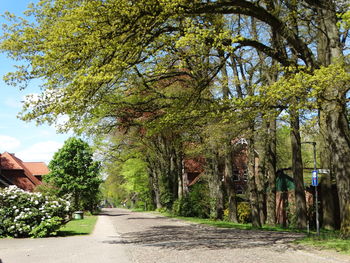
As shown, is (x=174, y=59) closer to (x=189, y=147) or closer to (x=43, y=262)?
(x=43, y=262)

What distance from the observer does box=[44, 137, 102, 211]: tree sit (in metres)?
44.3

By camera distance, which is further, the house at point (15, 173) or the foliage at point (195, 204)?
the house at point (15, 173)

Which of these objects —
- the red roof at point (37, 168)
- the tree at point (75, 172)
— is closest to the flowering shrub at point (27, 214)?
the tree at point (75, 172)

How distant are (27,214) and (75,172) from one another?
29.3 m

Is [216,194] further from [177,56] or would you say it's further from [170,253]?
[170,253]

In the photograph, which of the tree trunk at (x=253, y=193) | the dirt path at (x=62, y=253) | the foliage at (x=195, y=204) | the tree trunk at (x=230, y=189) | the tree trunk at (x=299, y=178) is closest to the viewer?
the dirt path at (x=62, y=253)

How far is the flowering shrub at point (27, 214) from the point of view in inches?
651

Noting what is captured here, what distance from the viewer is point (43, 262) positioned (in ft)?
32.2

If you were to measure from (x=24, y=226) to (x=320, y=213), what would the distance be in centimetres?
1663

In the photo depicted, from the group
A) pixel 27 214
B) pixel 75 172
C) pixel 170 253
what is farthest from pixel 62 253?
pixel 75 172

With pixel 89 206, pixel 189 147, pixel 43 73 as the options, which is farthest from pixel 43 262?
pixel 89 206

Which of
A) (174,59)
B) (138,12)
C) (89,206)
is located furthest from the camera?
(89,206)

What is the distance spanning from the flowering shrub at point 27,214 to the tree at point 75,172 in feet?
87.8

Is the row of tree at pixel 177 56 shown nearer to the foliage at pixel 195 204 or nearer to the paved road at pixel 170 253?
the paved road at pixel 170 253
